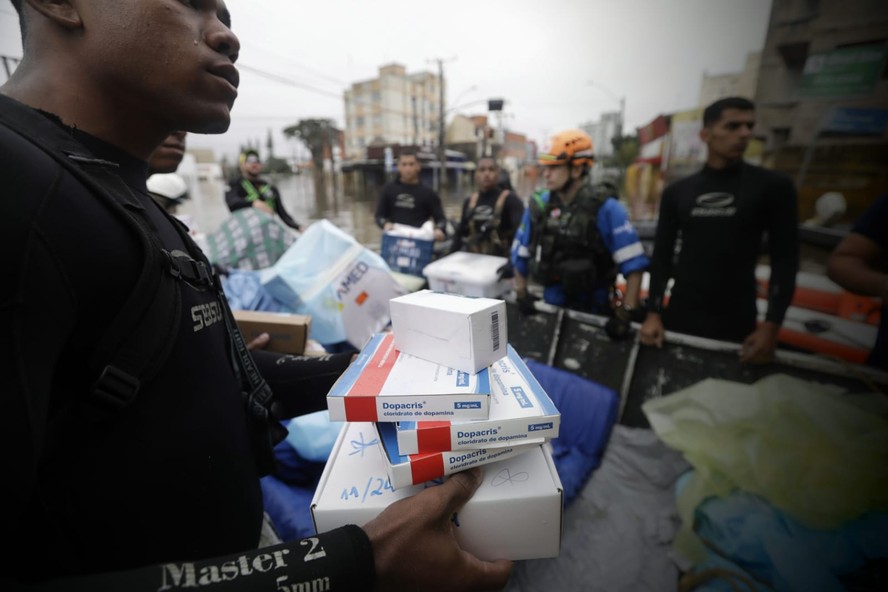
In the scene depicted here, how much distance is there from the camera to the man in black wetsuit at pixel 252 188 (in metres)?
5.06

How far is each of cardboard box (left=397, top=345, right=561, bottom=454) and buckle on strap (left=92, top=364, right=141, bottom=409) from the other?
458 mm

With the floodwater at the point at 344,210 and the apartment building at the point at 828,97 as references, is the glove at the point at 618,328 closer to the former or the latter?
the apartment building at the point at 828,97

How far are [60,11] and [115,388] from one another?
60 cm

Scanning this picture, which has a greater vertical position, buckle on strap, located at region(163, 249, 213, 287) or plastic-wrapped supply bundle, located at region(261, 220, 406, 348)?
buckle on strap, located at region(163, 249, 213, 287)

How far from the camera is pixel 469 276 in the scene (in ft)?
9.64

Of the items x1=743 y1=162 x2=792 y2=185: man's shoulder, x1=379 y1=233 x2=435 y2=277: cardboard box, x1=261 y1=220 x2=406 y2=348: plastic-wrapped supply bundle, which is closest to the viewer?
x1=743 y1=162 x2=792 y2=185: man's shoulder

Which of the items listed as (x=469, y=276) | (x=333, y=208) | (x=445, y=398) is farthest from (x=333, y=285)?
(x=333, y=208)

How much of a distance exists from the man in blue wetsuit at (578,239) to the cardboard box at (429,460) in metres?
2.22

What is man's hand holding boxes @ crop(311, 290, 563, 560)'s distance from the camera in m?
0.77

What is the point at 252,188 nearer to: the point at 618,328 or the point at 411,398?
the point at 618,328

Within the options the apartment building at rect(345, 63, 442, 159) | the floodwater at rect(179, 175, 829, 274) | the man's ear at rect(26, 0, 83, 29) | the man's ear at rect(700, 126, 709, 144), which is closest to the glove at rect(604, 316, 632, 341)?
the man's ear at rect(700, 126, 709, 144)

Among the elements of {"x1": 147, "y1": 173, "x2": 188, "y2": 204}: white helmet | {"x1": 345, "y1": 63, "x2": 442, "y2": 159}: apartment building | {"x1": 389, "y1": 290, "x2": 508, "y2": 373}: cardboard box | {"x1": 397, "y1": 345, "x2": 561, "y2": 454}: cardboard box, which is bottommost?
{"x1": 397, "y1": 345, "x2": 561, "y2": 454}: cardboard box

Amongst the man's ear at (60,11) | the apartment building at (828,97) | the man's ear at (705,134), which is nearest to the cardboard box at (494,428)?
→ the man's ear at (60,11)

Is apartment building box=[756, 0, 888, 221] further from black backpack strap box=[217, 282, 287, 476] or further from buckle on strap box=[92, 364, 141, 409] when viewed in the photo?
buckle on strap box=[92, 364, 141, 409]
